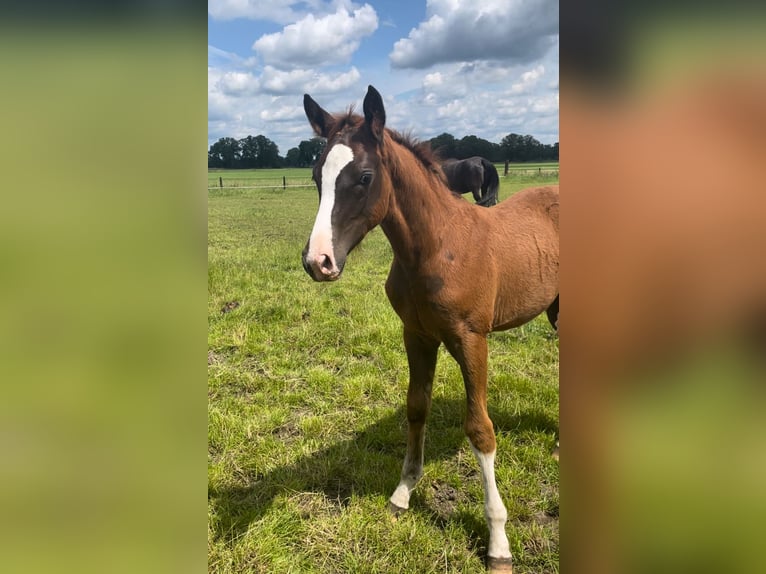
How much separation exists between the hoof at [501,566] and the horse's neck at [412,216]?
163cm

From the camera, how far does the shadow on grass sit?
2699mm

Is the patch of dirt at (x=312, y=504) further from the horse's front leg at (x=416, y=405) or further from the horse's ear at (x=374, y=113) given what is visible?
the horse's ear at (x=374, y=113)

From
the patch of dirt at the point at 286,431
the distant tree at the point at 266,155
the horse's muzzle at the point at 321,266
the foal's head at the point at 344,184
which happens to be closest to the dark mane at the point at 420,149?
the foal's head at the point at 344,184

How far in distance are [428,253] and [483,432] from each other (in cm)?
102

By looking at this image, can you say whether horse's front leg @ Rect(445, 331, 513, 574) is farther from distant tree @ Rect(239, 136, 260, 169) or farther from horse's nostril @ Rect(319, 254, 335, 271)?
distant tree @ Rect(239, 136, 260, 169)

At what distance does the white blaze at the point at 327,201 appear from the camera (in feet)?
5.69

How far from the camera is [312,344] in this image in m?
4.95

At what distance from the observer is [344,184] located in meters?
1.89

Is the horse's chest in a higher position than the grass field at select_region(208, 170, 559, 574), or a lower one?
higher

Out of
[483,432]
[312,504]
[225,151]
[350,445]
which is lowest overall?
[312,504]

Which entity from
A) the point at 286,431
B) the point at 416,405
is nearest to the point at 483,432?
the point at 416,405

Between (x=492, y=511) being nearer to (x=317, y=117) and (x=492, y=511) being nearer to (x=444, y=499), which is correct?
(x=444, y=499)

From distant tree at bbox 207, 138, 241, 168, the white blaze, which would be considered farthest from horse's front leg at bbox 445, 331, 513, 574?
distant tree at bbox 207, 138, 241, 168
